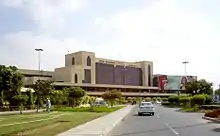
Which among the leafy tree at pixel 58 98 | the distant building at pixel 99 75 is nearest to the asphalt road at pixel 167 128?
the leafy tree at pixel 58 98

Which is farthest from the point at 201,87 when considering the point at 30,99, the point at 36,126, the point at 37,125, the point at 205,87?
the point at 36,126

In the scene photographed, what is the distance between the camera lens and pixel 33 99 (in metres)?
70.2

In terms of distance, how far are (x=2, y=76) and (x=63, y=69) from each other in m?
88.8

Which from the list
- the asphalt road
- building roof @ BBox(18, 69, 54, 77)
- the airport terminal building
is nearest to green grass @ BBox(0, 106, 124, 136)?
the asphalt road

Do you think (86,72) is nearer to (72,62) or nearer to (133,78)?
(72,62)

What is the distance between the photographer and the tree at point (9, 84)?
63.1 m

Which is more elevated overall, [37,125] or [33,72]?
[33,72]

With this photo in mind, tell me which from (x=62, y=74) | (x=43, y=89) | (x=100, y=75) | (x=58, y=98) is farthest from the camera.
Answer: (x=100, y=75)

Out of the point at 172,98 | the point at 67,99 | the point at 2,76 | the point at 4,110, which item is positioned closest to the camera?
the point at 4,110

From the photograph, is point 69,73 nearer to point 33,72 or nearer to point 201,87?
point 33,72

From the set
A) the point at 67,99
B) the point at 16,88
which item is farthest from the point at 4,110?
the point at 67,99

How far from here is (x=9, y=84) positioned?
64.3m

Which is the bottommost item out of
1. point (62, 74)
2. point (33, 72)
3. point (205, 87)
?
point (205, 87)

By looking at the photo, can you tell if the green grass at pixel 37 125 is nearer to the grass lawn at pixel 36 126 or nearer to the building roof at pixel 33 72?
the grass lawn at pixel 36 126
